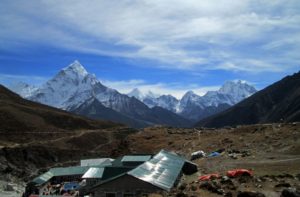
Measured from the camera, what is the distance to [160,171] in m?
48.4

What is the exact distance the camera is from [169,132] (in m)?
113

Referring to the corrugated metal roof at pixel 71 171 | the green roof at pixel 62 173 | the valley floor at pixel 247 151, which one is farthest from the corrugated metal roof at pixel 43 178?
the valley floor at pixel 247 151

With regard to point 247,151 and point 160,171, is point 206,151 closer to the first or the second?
point 247,151

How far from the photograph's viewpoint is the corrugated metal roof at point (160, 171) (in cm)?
4277

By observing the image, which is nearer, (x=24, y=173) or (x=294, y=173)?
(x=294, y=173)

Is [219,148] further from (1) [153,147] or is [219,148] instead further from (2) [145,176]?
(2) [145,176]

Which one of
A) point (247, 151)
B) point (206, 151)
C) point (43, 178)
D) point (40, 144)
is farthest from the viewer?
point (40, 144)

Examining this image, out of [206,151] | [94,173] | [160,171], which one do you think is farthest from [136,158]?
[160,171]

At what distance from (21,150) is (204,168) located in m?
93.8

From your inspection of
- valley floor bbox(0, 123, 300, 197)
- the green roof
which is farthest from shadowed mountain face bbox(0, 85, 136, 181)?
the green roof

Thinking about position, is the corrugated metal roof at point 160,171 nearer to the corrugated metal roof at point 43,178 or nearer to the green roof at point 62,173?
the green roof at point 62,173

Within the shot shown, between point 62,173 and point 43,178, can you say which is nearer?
point 43,178

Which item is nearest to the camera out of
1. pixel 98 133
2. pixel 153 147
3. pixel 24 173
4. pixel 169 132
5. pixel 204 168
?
pixel 204 168

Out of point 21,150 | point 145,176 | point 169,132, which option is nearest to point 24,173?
point 21,150
